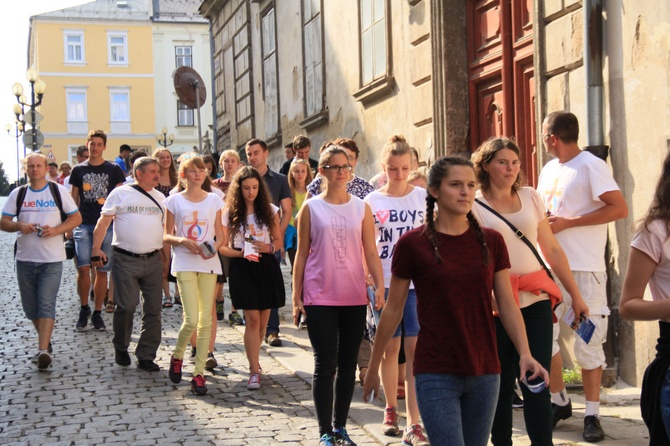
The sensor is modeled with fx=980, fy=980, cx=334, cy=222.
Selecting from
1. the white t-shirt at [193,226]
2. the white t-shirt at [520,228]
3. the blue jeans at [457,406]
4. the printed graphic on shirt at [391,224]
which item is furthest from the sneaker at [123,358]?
the blue jeans at [457,406]

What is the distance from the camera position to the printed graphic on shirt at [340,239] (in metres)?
5.95

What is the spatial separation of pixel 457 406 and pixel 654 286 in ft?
3.02

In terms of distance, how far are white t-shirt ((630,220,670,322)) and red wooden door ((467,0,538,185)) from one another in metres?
4.89

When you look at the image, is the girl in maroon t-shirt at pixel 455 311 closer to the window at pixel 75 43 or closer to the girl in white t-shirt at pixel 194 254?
the girl in white t-shirt at pixel 194 254

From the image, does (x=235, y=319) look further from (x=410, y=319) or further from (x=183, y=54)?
(x=183, y=54)

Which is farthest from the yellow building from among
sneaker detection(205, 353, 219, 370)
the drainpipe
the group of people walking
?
the drainpipe

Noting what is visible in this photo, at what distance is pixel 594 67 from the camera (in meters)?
7.11

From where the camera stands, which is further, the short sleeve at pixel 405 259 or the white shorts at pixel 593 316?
the white shorts at pixel 593 316

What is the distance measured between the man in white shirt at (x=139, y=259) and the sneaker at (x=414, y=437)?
3337 millimetres

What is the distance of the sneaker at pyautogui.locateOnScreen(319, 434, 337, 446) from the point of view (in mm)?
5684

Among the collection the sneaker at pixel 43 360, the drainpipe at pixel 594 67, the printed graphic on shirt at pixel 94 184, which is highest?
the drainpipe at pixel 594 67

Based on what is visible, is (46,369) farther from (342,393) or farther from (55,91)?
(55,91)

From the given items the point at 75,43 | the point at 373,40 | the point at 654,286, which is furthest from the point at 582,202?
the point at 75,43

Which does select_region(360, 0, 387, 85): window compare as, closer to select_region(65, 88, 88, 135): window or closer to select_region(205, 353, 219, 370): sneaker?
select_region(205, 353, 219, 370): sneaker
